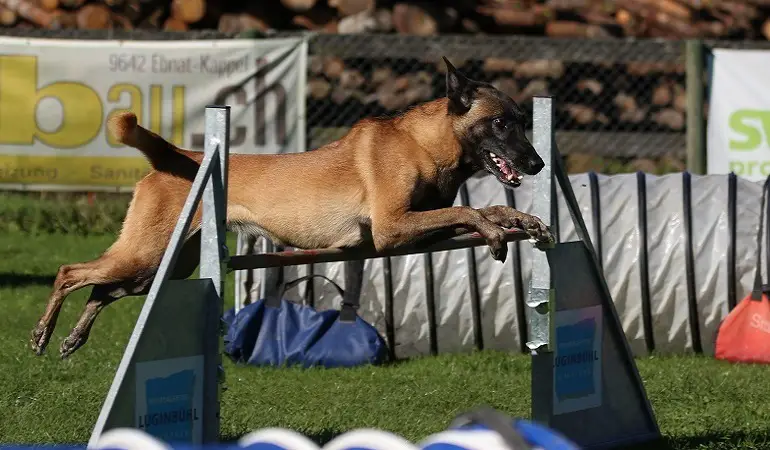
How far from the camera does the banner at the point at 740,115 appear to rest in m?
10.5

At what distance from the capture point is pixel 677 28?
13.3 metres

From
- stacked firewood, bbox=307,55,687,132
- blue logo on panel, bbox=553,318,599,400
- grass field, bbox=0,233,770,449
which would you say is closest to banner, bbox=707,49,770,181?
stacked firewood, bbox=307,55,687,132

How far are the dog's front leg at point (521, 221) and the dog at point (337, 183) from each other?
32 millimetres

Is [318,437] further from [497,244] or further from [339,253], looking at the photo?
[497,244]

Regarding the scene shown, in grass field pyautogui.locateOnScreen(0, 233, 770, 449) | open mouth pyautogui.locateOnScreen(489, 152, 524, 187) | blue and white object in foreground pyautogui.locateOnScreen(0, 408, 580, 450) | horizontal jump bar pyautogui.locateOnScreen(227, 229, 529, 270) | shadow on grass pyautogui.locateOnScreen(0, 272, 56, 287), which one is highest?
open mouth pyautogui.locateOnScreen(489, 152, 524, 187)

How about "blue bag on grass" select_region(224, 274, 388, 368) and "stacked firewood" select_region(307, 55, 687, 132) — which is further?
"stacked firewood" select_region(307, 55, 687, 132)

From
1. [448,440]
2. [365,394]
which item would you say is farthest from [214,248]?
[365,394]

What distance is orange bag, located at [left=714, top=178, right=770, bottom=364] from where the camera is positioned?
22.9ft

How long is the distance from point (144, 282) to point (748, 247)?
3.78m

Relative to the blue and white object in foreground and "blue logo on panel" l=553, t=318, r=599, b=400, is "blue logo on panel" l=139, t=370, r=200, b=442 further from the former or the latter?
"blue logo on panel" l=553, t=318, r=599, b=400

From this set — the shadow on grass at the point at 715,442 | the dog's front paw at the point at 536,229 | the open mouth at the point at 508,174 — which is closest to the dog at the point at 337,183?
the open mouth at the point at 508,174

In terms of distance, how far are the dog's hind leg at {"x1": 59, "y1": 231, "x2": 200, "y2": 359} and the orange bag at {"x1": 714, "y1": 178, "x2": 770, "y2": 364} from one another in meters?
3.33

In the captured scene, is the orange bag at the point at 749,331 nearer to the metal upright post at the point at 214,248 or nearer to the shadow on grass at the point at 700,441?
the shadow on grass at the point at 700,441

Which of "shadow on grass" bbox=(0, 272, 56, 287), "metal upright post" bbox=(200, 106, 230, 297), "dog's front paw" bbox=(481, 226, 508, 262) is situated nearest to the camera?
"metal upright post" bbox=(200, 106, 230, 297)
